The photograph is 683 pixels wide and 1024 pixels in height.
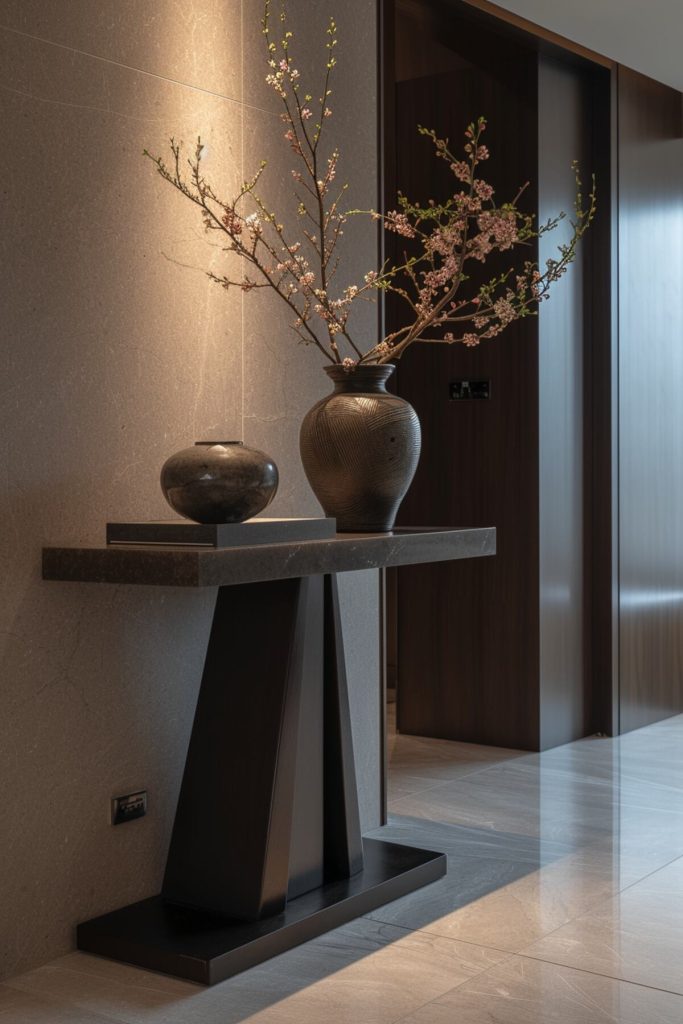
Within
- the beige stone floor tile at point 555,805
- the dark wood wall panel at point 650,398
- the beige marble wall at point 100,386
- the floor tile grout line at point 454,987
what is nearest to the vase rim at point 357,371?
the beige marble wall at point 100,386

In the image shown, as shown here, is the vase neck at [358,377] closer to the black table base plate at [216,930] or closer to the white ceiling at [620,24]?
the black table base plate at [216,930]

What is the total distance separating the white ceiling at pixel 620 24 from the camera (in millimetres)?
4203

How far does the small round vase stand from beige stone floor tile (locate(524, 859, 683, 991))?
1.17 m

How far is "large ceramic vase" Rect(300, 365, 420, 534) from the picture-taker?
9.82 ft

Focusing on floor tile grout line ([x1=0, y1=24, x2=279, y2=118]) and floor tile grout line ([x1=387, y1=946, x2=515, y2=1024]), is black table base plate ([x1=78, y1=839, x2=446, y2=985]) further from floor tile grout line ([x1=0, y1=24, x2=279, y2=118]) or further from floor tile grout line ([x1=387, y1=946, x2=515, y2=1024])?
floor tile grout line ([x1=0, y1=24, x2=279, y2=118])

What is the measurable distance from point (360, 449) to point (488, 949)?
116 cm

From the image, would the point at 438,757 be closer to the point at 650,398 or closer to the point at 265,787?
the point at 650,398

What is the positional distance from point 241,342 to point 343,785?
1137mm

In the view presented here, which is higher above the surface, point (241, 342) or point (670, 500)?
point (241, 342)

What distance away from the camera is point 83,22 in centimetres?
280

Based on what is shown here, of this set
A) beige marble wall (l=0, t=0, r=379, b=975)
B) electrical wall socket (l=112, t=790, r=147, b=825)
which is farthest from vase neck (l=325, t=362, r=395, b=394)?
electrical wall socket (l=112, t=790, r=147, b=825)

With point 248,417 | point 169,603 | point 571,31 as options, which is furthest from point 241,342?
point 571,31

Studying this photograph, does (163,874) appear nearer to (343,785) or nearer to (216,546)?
(343,785)

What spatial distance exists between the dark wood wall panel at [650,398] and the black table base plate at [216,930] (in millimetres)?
2430
